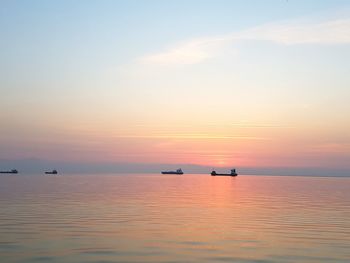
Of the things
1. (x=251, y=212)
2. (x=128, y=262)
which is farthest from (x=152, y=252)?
(x=251, y=212)

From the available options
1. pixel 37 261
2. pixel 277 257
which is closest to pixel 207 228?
pixel 277 257

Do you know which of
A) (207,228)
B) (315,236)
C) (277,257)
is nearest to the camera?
(277,257)

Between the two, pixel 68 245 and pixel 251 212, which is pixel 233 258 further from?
pixel 251 212

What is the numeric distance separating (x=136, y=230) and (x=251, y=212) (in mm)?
17570

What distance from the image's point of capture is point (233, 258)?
72.8 feet

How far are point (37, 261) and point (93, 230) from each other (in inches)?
387

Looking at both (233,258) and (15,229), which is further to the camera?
(15,229)

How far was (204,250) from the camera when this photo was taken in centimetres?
2406

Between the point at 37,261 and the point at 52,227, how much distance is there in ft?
36.6

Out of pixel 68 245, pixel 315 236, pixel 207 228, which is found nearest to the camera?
pixel 68 245

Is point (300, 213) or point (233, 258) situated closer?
point (233, 258)

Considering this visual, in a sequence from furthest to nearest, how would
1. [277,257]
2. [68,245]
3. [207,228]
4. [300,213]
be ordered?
[300,213] < [207,228] < [68,245] < [277,257]

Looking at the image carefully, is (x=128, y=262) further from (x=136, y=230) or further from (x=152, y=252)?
(x=136, y=230)

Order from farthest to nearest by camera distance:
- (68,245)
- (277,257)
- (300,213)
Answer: (300,213)
(68,245)
(277,257)
